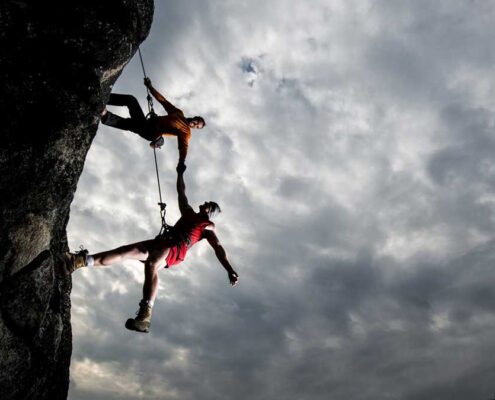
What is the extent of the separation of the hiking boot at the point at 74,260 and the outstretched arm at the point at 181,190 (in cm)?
279

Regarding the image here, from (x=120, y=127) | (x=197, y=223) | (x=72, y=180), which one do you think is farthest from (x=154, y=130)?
(x=72, y=180)

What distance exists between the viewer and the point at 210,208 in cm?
951

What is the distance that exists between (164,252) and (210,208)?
183 centimetres

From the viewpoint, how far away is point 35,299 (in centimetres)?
581

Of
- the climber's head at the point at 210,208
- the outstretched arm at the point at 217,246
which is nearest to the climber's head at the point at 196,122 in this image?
the climber's head at the point at 210,208

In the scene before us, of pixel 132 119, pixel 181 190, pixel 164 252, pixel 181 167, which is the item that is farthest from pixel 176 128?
pixel 164 252

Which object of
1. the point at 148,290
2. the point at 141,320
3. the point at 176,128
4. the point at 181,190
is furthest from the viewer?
the point at 176,128

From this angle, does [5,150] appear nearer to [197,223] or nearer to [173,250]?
[173,250]

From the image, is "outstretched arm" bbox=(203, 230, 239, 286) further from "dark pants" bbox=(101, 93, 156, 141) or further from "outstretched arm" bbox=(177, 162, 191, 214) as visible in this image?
"dark pants" bbox=(101, 93, 156, 141)

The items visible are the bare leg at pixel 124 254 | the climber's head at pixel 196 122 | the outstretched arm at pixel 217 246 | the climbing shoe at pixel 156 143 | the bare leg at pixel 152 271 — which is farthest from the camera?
the climber's head at pixel 196 122

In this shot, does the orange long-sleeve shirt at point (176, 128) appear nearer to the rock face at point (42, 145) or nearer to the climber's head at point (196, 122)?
the climber's head at point (196, 122)

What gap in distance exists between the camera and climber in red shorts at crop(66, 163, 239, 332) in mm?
7164

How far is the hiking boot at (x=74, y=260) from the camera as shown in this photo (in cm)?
695

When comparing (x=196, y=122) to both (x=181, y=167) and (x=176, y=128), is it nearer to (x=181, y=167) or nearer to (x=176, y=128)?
(x=176, y=128)
